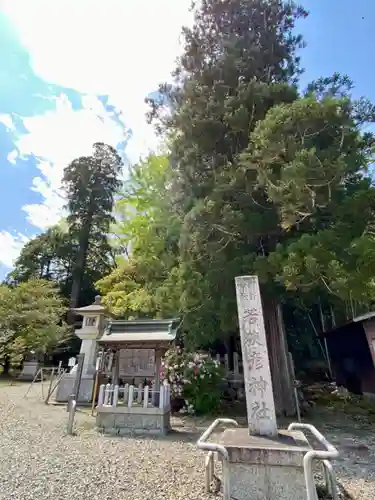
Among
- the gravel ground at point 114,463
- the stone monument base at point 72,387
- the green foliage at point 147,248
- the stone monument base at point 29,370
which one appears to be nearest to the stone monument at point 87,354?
the stone monument base at point 72,387

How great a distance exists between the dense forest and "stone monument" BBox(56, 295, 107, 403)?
1502 millimetres

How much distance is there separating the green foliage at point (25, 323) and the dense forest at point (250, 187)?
5.41 meters

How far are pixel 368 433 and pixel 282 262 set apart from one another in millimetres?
4647

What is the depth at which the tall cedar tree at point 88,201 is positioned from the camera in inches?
966

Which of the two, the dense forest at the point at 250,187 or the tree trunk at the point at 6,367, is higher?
the dense forest at the point at 250,187

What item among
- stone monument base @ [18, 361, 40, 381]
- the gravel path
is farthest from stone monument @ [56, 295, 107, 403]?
stone monument base @ [18, 361, 40, 381]

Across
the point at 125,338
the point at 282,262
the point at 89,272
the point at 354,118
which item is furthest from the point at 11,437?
the point at 89,272

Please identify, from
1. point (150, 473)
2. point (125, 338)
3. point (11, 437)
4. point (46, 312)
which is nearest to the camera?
point (150, 473)

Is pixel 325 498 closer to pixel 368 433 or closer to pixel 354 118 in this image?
pixel 368 433

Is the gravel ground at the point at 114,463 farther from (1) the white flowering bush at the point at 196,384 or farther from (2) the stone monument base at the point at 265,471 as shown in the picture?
(1) the white flowering bush at the point at 196,384

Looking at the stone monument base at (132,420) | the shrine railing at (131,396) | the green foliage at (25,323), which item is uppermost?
the green foliage at (25,323)

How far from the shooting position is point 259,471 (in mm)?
3426

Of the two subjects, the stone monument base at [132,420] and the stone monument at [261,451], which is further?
the stone monument base at [132,420]

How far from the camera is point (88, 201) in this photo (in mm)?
24906
